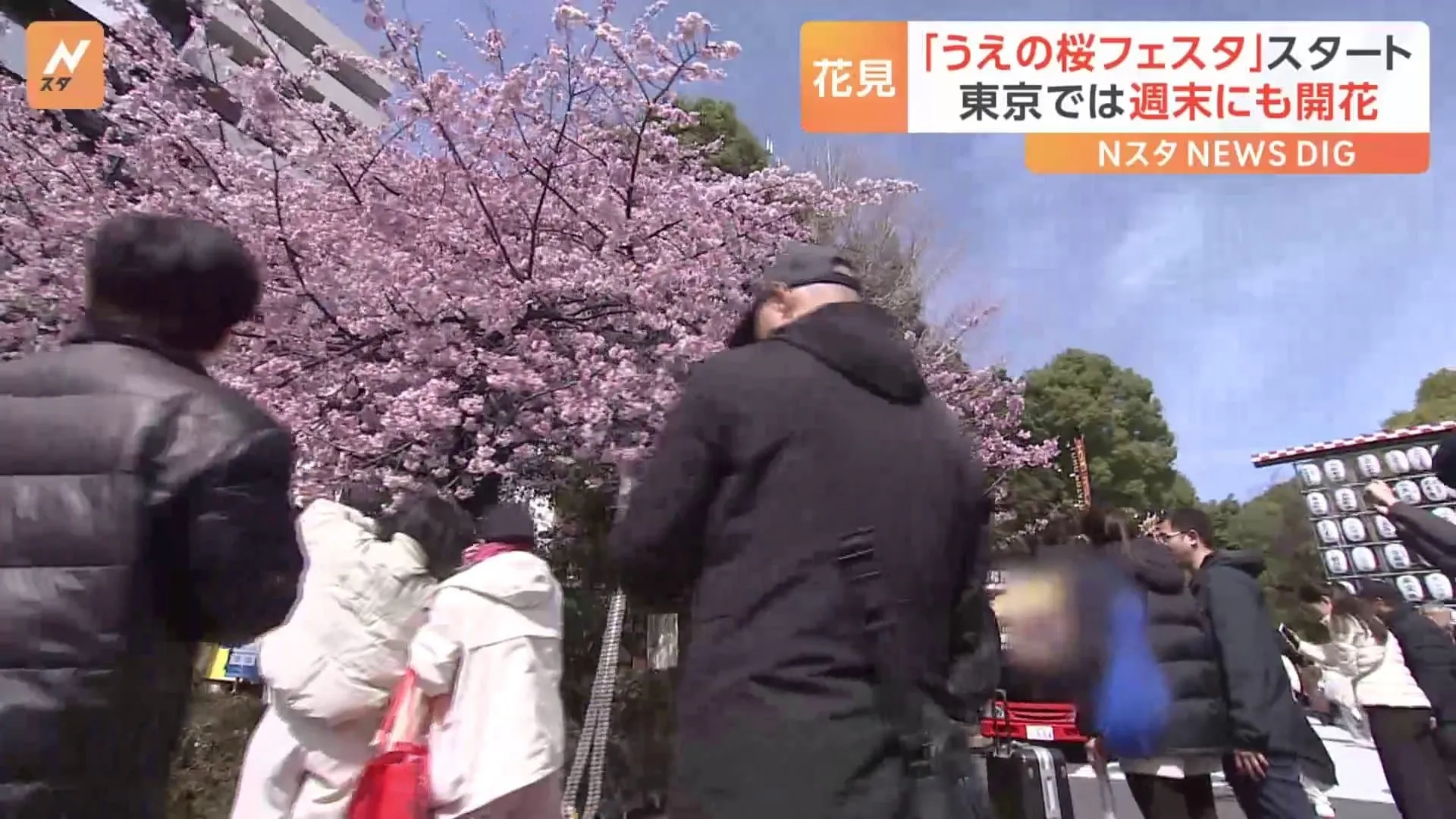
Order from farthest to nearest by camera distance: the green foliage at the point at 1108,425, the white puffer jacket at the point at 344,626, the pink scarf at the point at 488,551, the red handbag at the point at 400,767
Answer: the green foliage at the point at 1108,425, the pink scarf at the point at 488,551, the white puffer jacket at the point at 344,626, the red handbag at the point at 400,767

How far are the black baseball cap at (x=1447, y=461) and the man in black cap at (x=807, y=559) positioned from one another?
1939mm

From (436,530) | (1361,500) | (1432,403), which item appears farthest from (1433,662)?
(1432,403)

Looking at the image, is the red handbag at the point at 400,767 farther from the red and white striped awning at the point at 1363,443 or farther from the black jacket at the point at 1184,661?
the red and white striped awning at the point at 1363,443

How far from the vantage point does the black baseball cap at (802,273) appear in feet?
6.34

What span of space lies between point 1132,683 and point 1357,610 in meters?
3.21

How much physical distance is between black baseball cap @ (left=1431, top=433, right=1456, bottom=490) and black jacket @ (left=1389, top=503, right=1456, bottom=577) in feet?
1.11

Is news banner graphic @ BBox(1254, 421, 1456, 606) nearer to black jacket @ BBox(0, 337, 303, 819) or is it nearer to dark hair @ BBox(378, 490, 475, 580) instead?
dark hair @ BBox(378, 490, 475, 580)

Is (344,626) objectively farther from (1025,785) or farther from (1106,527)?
(1025,785)

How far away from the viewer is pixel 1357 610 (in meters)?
6.33

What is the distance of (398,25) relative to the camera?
7406 mm

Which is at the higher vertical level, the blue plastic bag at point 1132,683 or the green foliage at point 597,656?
the green foliage at point 597,656

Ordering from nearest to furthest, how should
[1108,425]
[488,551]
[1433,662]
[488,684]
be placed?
1. [488,684]
2. [488,551]
3. [1433,662]
4. [1108,425]

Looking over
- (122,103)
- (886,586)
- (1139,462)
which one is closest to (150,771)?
(886,586)

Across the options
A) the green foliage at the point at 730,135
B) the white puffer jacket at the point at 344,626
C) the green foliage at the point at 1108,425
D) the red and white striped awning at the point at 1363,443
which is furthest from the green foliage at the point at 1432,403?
Answer: the white puffer jacket at the point at 344,626
